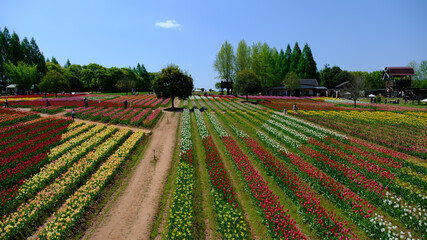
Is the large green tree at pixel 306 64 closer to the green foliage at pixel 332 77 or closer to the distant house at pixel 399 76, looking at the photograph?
the green foliage at pixel 332 77

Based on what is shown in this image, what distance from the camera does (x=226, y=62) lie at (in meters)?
76.6

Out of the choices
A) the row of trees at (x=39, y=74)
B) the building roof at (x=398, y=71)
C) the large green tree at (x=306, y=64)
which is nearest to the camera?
the row of trees at (x=39, y=74)

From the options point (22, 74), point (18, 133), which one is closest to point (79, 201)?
point (18, 133)

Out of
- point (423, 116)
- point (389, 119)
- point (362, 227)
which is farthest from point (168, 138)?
point (423, 116)

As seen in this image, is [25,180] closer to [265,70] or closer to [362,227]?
[362,227]

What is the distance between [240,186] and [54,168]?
11.9 metres

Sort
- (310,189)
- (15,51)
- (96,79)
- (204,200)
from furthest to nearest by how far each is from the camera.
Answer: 1. (96,79)
2. (15,51)
3. (310,189)
4. (204,200)

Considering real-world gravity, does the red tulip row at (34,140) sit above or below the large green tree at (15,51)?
below

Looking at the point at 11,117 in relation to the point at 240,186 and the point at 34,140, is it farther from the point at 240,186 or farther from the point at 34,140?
the point at 240,186


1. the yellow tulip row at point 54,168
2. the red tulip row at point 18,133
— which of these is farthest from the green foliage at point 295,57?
the red tulip row at point 18,133

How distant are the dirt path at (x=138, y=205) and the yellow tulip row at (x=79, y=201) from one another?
3.07 ft

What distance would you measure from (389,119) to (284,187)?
91.3 ft

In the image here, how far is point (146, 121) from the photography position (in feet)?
90.7

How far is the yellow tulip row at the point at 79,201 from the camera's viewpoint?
8.16 meters
